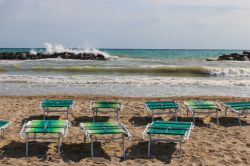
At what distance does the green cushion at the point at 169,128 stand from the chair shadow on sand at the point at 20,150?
2050mm

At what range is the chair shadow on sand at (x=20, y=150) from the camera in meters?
7.46

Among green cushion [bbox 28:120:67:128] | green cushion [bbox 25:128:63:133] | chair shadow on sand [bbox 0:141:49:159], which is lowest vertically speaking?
chair shadow on sand [bbox 0:141:49:159]

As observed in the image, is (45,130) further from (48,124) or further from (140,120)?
(140,120)

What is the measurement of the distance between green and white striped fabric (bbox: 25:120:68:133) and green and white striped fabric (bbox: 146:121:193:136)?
172 cm

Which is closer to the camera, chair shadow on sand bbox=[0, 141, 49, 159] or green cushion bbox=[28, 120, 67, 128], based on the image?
chair shadow on sand bbox=[0, 141, 49, 159]

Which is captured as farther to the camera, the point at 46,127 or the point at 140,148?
the point at 140,148

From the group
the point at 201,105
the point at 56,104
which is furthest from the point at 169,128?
the point at 56,104

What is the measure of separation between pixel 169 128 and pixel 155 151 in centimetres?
53

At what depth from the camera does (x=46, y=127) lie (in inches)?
312

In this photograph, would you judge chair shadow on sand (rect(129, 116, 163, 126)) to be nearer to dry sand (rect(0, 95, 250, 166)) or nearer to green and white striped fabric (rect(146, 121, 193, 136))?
dry sand (rect(0, 95, 250, 166))

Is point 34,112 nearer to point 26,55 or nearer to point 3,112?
point 3,112

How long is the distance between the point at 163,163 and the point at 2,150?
3071mm

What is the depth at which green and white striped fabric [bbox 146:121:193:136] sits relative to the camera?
768 centimetres

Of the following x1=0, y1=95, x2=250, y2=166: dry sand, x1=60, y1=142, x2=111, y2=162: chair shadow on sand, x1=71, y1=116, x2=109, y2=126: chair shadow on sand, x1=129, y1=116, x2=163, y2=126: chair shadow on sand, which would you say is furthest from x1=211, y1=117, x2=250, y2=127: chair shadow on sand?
x1=60, y1=142, x2=111, y2=162: chair shadow on sand
